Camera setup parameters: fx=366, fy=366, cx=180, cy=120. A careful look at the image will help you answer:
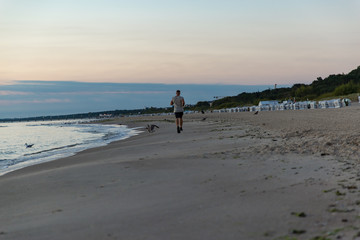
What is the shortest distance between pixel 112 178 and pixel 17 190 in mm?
1538

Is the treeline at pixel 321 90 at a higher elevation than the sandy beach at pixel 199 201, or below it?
higher

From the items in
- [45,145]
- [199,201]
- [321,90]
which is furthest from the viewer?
[321,90]

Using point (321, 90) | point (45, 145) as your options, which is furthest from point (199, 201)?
point (321, 90)

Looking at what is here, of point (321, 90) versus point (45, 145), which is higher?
point (321, 90)

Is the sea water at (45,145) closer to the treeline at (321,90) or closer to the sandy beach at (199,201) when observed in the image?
the sandy beach at (199,201)

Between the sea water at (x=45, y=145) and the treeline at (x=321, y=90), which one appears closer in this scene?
the sea water at (x=45, y=145)

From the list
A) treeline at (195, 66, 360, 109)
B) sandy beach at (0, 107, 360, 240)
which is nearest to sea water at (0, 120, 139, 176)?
sandy beach at (0, 107, 360, 240)

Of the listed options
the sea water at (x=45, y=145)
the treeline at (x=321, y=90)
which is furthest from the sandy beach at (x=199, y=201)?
the treeline at (x=321, y=90)

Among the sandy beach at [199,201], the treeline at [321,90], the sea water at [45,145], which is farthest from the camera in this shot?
the treeline at [321,90]

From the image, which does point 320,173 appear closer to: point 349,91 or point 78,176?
point 78,176

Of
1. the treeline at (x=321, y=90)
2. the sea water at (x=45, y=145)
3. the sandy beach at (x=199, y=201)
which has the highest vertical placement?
the treeline at (x=321, y=90)

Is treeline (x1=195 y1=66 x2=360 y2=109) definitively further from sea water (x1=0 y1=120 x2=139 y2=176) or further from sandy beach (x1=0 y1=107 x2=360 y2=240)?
sandy beach (x1=0 y1=107 x2=360 y2=240)

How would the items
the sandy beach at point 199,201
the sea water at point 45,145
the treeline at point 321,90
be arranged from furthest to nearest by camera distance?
the treeline at point 321,90 → the sea water at point 45,145 → the sandy beach at point 199,201

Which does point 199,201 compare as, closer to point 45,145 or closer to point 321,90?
point 45,145
